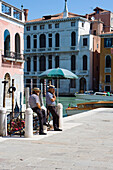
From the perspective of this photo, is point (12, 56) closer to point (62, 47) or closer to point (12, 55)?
point (12, 55)

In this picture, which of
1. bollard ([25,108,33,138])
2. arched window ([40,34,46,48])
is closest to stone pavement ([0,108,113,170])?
bollard ([25,108,33,138])

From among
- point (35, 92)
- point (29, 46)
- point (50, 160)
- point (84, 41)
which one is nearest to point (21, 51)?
point (35, 92)

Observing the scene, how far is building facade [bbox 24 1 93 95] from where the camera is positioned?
51100 mm

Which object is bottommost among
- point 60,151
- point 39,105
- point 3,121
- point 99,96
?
point 99,96

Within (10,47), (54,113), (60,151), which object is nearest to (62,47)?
(10,47)

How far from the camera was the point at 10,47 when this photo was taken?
22781 millimetres

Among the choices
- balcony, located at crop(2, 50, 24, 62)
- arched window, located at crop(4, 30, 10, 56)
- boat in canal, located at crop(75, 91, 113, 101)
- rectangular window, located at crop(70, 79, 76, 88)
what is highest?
arched window, located at crop(4, 30, 10, 56)

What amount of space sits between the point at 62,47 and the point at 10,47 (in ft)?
101

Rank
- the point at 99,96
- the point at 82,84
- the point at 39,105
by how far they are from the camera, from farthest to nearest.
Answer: the point at 82,84
the point at 99,96
the point at 39,105

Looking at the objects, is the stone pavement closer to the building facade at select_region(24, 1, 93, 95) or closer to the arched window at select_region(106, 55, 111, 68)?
the arched window at select_region(106, 55, 111, 68)

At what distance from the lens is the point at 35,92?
9242mm

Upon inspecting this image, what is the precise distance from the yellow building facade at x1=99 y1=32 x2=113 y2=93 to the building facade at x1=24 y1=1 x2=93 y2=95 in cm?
195

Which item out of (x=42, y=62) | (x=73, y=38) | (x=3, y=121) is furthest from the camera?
(x=42, y=62)

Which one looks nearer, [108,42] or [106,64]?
[108,42]
